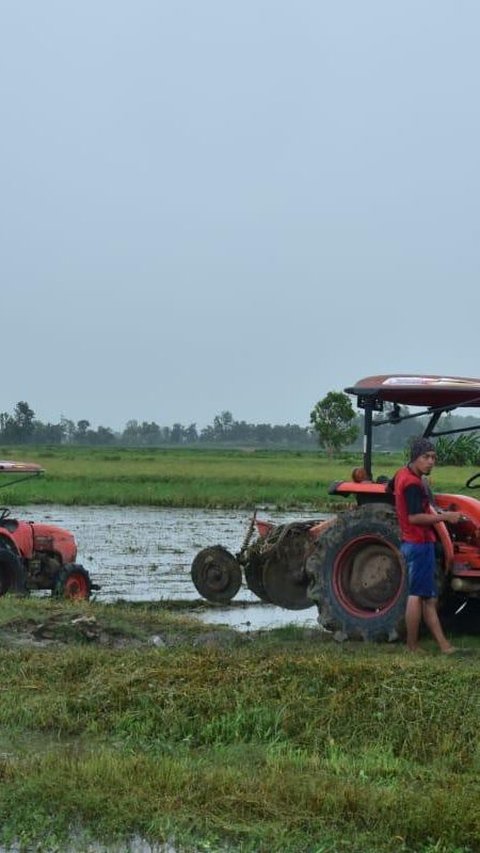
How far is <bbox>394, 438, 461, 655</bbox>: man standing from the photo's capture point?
8.71 metres

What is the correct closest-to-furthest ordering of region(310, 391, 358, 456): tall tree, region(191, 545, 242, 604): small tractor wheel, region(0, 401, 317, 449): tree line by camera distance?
region(191, 545, 242, 604): small tractor wheel
region(310, 391, 358, 456): tall tree
region(0, 401, 317, 449): tree line

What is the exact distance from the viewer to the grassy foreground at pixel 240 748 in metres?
5.01

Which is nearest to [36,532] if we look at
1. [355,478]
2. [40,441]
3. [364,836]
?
[355,478]

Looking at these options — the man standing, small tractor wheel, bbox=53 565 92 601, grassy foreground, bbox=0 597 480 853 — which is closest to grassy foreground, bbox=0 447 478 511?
small tractor wheel, bbox=53 565 92 601

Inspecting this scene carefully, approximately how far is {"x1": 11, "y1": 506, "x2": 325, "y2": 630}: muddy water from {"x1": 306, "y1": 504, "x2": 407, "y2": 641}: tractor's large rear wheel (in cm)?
183

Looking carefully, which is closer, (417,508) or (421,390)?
(417,508)

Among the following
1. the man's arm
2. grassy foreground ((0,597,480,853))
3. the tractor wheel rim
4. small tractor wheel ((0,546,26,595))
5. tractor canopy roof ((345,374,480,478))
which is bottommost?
grassy foreground ((0,597,480,853))

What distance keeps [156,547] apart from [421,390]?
1150cm

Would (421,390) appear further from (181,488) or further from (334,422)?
(334,422)

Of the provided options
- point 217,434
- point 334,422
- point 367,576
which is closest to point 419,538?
point 367,576

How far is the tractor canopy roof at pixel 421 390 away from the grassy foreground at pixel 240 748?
1.92 m

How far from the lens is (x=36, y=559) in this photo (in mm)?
13539

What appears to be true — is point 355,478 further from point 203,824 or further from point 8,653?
point 203,824

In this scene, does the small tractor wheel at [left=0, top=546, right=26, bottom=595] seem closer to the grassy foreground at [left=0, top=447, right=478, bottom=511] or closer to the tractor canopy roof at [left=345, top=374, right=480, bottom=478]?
the tractor canopy roof at [left=345, top=374, right=480, bottom=478]
